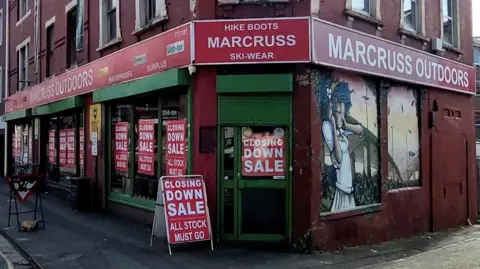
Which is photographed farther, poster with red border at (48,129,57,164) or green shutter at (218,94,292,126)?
poster with red border at (48,129,57,164)

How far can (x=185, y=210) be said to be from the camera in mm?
8406

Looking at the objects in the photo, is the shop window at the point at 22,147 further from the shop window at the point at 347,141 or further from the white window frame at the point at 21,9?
the shop window at the point at 347,141

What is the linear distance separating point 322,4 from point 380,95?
254 cm

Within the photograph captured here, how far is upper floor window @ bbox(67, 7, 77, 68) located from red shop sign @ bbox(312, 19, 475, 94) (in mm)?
9288

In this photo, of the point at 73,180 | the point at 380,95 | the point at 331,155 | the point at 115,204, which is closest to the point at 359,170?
the point at 331,155

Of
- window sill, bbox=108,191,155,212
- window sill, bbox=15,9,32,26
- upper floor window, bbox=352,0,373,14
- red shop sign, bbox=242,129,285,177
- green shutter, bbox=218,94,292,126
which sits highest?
window sill, bbox=15,9,32,26

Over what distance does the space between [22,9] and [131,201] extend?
14.1 metres

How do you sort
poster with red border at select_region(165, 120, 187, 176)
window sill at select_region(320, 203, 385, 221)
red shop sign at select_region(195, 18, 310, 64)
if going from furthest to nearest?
poster with red border at select_region(165, 120, 187, 176)
window sill at select_region(320, 203, 385, 221)
red shop sign at select_region(195, 18, 310, 64)

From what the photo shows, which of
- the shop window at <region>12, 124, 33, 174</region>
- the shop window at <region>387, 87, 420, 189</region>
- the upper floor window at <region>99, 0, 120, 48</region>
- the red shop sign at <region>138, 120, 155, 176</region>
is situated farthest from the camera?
the shop window at <region>12, 124, 33, 174</region>

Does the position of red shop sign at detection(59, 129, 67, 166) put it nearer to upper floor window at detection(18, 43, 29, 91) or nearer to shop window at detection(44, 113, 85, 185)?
shop window at detection(44, 113, 85, 185)

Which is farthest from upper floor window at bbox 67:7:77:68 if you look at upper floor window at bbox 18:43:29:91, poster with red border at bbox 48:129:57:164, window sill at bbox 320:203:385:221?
window sill at bbox 320:203:385:221

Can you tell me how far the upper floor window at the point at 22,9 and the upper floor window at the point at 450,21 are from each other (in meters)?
16.5

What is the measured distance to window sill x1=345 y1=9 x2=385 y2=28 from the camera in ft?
30.9

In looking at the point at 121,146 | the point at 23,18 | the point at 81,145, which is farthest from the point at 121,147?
the point at 23,18
